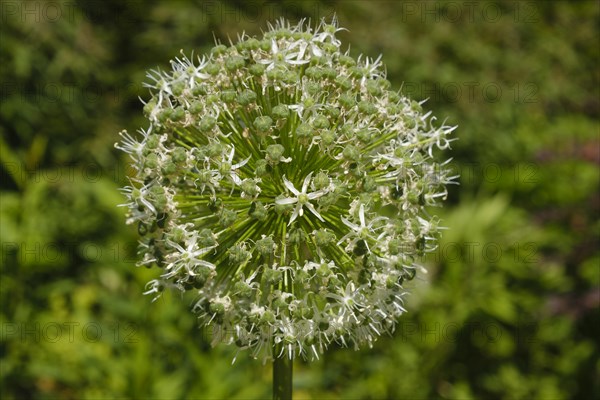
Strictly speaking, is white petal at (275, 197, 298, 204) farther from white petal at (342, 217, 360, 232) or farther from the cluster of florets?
white petal at (342, 217, 360, 232)

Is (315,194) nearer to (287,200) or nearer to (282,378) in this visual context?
(287,200)

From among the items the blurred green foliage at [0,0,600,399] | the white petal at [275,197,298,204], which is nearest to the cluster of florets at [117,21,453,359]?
the white petal at [275,197,298,204]

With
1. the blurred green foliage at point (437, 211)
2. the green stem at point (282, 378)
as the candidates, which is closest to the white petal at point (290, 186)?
the green stem at point (282, 378)

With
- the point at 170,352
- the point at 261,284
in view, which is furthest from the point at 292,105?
the point at 170,352

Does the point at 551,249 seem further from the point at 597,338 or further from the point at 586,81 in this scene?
the point at 586,81

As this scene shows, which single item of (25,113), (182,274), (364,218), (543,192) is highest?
(25,113)

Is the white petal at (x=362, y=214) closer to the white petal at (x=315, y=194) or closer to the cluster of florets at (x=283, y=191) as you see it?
the cluster of florets at (x=283, y=191)

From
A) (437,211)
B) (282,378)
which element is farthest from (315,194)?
(437,211)
